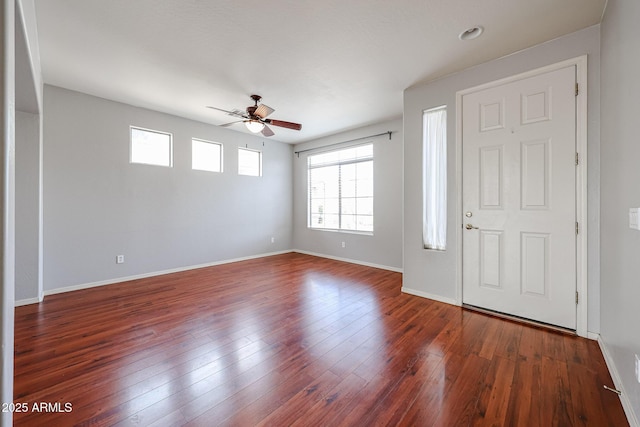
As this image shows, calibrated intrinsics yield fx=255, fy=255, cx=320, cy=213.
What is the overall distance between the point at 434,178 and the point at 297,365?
2640 mm

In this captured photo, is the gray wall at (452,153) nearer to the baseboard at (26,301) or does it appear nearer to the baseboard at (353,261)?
the baseboard at (353,261)

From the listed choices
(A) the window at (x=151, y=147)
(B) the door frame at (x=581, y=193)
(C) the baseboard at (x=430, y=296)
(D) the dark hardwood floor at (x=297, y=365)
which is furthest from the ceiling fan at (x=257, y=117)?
(B) the door frame at (x=581, y=193)

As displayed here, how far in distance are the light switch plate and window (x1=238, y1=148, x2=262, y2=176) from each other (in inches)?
213

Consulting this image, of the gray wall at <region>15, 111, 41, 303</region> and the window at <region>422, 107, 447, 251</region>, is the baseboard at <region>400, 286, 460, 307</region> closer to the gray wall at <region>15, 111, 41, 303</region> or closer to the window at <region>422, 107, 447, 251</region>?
the window at <region>422, 107, 447, 251</region>

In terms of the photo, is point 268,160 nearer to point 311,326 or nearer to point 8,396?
point 311,326

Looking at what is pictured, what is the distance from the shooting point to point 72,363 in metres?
1.93

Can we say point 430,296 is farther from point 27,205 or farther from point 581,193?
point 27,205

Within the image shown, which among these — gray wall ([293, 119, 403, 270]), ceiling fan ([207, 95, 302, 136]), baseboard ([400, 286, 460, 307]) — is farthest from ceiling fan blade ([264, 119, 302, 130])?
baseboard ([400, 286, 460, 307])

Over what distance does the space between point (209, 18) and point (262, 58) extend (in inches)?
26.0

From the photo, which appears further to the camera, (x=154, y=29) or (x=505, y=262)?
(x=505, y=262)

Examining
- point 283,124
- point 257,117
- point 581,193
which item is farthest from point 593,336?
point 257,117

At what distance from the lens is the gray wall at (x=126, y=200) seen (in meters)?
3.46

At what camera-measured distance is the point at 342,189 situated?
5.58 meters

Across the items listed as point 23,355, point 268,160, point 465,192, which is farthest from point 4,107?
point 268,160
